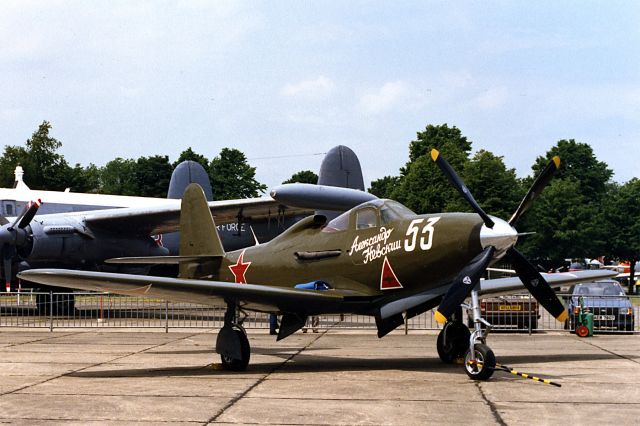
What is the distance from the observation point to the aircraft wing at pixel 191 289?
1258 cm

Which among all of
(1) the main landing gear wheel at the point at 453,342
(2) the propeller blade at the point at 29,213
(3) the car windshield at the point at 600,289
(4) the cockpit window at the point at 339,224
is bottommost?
(1) the main landing gear wheel at the point at 453,342

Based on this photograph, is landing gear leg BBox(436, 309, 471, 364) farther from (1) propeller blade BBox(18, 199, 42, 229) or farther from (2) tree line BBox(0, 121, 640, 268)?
(2) tree line BBox(0, 121, 640, 268)

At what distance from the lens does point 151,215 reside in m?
31.4

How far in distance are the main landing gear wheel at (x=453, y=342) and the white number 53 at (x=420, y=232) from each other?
7.75ft

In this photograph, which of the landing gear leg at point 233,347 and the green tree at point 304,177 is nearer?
the landing gear leg at point 233,347

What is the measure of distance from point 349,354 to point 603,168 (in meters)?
90.2

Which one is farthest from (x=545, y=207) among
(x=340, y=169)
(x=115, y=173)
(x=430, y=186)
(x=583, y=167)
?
(x=115, y=173)

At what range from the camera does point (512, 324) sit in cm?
2381

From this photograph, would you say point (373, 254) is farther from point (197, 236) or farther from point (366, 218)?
point (197, 236)

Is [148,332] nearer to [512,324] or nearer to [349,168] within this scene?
[512,324]

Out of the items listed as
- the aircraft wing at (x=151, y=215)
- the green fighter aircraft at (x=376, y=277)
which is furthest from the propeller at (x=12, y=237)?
the green fighter aircraft at (x=376, y=277)

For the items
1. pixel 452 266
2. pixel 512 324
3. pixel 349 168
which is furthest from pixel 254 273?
pixel 349 168

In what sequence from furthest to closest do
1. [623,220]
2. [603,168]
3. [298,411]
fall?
[603,168], [623,220], [298,411]

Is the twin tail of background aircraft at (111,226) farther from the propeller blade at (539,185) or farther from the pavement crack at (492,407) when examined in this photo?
the pavement crack at (492,407)
